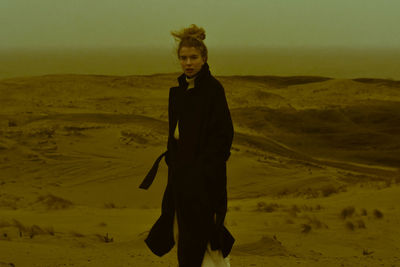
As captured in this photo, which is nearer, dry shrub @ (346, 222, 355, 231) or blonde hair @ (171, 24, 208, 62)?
blonde hair @ (171, 24, 208, 62)

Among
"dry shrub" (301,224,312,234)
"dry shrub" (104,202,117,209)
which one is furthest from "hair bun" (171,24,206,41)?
"dry shrub" (104,202,117,209)

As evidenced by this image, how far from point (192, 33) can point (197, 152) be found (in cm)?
60

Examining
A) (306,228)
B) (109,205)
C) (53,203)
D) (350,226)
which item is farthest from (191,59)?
(109,205)

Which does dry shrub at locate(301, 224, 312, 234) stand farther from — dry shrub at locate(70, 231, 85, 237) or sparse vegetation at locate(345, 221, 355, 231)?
dry shrub at locate(70, 231, 85, 237)

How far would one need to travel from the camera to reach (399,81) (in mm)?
28859

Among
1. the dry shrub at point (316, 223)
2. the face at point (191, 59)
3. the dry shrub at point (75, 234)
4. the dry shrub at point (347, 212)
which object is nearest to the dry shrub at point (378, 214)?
the dry shrub at point (347, 212)

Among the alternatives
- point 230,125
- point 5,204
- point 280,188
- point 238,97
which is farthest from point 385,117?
point 230,125

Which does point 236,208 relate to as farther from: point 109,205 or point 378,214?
point 109,205

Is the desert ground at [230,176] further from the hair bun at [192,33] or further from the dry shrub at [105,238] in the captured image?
the hair bun at [192,33]

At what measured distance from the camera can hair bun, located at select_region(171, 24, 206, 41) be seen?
2760 mm

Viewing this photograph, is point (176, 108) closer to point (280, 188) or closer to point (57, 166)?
point (280, 188)

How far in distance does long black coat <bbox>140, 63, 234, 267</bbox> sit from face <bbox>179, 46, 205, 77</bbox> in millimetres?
36

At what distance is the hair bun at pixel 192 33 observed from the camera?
9.05 ft

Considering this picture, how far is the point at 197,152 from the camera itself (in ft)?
9.08
